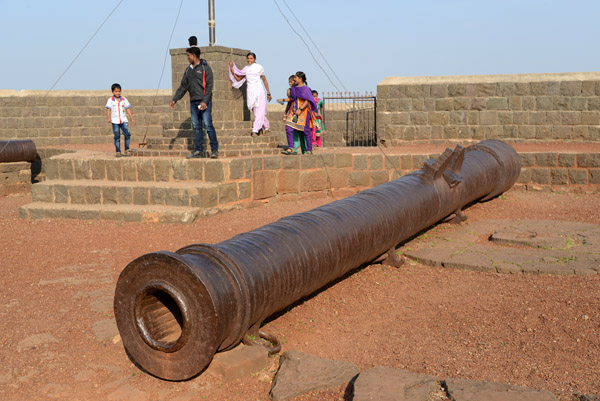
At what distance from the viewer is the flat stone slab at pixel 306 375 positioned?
314 centimetres

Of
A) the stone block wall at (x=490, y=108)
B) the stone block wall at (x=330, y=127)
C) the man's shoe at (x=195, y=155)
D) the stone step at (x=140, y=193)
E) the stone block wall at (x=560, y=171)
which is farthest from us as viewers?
the stone block wall at (x=330, y=127)

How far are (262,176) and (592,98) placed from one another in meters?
7.90

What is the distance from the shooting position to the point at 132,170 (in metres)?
9.04

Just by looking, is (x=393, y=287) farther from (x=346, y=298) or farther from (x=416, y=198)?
(x=416, y=198)

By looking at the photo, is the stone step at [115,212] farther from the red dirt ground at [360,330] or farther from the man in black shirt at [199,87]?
the red dirt ground at [360,330]

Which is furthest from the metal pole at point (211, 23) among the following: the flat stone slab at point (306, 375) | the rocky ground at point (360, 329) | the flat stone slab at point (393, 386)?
the flat stone slab at point (393, 386)

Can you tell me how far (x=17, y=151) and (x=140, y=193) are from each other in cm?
718

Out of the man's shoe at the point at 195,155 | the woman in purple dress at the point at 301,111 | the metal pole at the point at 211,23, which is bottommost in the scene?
the man's shoe at the point at 195,155

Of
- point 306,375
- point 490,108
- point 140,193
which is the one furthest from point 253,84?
point 306,375

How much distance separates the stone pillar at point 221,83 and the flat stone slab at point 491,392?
8.04m

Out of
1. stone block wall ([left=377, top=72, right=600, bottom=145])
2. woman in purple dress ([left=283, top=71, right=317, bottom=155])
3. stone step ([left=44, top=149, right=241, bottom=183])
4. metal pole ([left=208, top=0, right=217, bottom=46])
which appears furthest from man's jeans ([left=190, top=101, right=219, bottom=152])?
stone block wall ([left=377, top=72, right=600, bottom=145])

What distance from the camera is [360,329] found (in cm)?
411

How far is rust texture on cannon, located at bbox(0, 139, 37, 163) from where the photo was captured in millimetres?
13828

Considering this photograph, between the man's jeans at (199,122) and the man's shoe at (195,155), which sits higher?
the man's jeans at (199,122)
